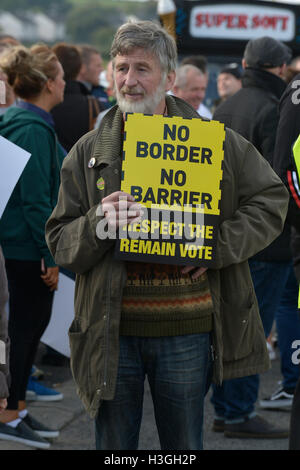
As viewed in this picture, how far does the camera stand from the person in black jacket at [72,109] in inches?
227

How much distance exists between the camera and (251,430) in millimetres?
→ 4645

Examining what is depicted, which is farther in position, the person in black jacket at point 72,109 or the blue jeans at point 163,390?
the person in black jacket at point 72,109

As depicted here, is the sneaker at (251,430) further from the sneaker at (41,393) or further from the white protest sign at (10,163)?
the white protest sign at (10,163)

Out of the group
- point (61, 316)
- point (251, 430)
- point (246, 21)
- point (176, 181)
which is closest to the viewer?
point (176, 181)

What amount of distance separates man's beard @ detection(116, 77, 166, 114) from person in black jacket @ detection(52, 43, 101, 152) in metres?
2.86

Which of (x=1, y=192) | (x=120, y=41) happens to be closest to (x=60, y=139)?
(x=1, y=192)

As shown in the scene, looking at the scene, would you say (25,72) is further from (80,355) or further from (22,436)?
(80,355)

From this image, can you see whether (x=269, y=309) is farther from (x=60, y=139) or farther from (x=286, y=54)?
(x=60, y=139)

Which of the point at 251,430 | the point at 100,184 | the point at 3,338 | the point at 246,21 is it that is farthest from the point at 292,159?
the point at 246,21

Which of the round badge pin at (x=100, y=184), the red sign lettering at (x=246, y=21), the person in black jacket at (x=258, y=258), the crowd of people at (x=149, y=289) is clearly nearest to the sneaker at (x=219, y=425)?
the person in black jacket at (x=258, y=258)

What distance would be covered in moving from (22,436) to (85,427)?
452mm

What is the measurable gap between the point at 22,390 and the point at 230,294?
184cm

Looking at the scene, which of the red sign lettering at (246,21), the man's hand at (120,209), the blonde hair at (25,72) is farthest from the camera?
the red sign lettering at (246,21)

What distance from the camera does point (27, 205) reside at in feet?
13.9
